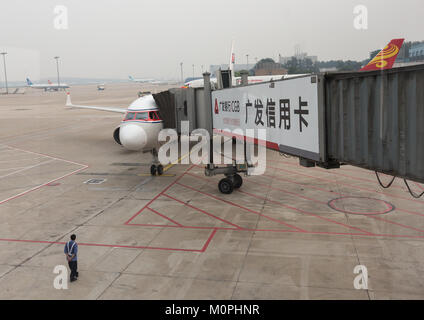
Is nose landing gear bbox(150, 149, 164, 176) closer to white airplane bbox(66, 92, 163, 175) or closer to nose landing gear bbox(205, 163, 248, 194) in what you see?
white airplane bbox(66, 92, 163, 175)

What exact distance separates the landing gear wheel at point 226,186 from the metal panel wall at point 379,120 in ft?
35.3

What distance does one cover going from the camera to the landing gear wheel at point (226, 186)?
2266 centimetres

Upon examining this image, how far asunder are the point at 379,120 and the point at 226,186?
43.8ft

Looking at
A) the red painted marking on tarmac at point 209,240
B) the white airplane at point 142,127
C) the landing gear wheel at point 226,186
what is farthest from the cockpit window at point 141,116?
the red painted marking on tarmac at point 209,240

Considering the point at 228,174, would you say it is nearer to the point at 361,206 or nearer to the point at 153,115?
the point at 153,115

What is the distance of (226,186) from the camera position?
22.7 meters

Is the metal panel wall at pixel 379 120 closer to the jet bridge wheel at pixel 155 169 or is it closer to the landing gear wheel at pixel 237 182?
the landing gear wheel at pixel 237 182

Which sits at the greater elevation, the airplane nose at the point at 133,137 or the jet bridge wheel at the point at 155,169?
the airplane nose at the point at 133,137

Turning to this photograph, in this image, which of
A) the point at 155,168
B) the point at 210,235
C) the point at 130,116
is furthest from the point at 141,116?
the point at 210,235

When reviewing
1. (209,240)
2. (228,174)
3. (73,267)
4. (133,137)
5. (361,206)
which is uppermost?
(133,137)

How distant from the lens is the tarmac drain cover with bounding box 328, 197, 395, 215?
61.6 ft

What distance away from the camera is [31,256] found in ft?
49.3

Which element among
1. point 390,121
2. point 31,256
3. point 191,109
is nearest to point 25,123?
point 191,109
